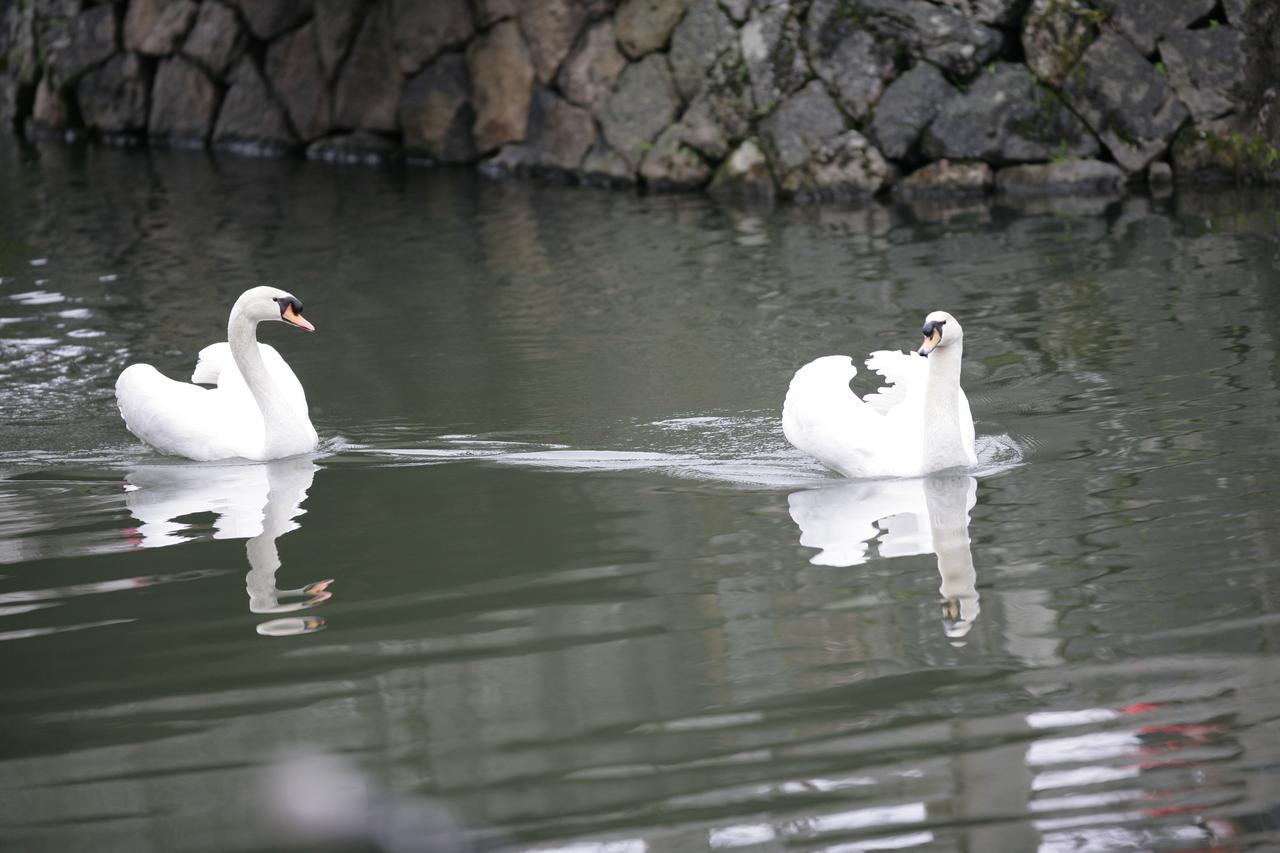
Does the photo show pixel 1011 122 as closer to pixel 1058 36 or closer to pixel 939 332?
pixel 1058 36

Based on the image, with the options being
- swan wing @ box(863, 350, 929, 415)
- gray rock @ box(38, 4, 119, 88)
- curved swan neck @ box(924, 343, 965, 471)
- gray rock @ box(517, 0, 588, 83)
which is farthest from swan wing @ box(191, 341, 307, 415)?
gray rock @ box(38, 4, 119, 88)

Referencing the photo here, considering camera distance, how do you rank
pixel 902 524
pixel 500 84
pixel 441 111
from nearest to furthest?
pixel 902 524 < pixel 500 84 < pixel 441 111

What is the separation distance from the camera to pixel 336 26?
1822cm

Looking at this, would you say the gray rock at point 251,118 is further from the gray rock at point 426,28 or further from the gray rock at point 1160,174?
the gray rock at point 1160,174

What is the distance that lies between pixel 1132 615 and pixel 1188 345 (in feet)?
12.2

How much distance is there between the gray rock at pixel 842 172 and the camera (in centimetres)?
1377

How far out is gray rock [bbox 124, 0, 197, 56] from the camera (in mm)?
20125

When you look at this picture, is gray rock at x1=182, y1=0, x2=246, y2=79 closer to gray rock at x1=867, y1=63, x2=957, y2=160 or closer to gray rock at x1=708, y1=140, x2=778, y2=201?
gray rock at x1=708, y1=140, x2=778, y2=201

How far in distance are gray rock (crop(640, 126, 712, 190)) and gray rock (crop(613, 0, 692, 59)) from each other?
0.87 m

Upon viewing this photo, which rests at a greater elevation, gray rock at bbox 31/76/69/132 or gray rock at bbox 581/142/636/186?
gray rock at bbox 31/76/69/132

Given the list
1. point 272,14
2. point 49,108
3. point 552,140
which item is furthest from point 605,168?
point 49,108

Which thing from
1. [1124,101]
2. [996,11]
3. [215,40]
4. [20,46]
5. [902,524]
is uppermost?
[20,46]

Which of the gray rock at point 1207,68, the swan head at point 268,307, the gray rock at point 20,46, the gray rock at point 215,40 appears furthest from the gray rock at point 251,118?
the swan head at point 268,307

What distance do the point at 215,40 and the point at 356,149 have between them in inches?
108
